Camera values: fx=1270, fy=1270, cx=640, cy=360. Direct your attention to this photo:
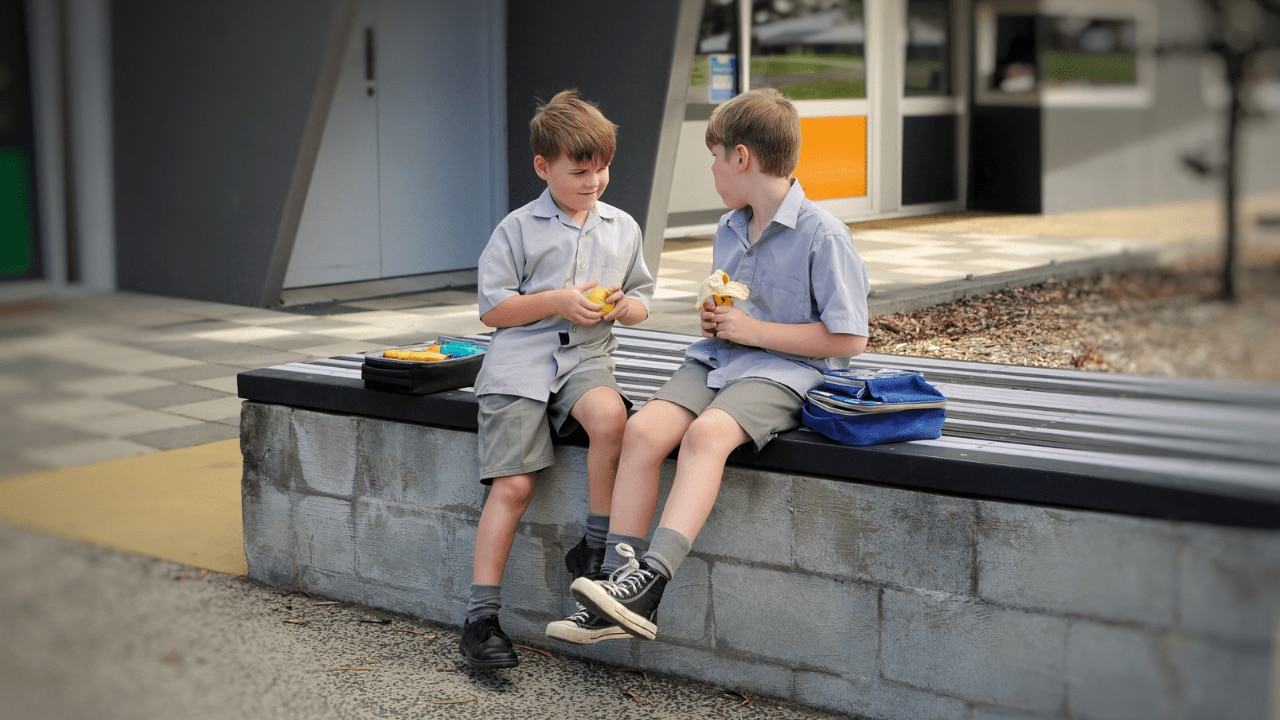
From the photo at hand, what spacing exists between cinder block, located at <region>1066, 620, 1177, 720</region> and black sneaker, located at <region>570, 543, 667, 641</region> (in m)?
0.83

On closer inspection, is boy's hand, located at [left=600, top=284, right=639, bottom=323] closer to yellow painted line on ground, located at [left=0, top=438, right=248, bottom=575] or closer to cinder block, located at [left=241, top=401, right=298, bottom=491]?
cinder block, located at [left=241, top=401, right=298, bottom=491]

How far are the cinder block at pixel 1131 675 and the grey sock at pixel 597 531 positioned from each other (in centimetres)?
111

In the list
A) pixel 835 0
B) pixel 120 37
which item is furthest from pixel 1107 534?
pixel 835 0

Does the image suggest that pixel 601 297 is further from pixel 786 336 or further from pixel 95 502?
pixel 95 502

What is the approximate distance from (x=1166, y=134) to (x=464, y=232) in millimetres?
9538

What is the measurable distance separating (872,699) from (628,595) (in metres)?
0.54

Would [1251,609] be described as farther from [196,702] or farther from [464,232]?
[464,232]

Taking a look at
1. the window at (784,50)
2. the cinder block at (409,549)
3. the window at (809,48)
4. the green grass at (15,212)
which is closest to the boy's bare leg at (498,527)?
the cinder block at (409,549)

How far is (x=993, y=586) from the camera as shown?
234 cm

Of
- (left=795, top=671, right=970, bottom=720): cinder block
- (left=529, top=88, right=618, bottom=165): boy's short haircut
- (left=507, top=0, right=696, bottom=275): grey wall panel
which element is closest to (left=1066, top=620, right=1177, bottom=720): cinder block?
(left=795, top=671, right=970, bottom=720): cinder block

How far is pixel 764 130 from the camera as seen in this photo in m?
2.72

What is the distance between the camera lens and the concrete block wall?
2.28 m

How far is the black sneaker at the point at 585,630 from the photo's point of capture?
2402 mm

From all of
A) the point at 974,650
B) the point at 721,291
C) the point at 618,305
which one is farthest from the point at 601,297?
the point at 974,650
